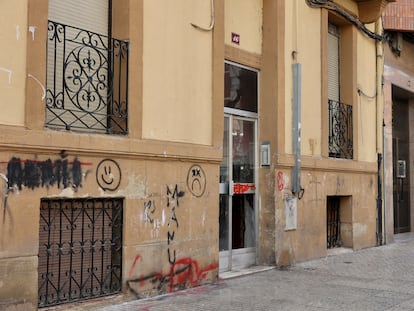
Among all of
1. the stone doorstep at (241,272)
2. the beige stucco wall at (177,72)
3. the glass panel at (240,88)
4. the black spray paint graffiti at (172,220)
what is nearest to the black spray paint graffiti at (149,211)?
the black spray paint graffiti at (172,220)

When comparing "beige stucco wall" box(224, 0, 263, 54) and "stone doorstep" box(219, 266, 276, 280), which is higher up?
"beige stucco wall" box(224, 0, 263, 54)

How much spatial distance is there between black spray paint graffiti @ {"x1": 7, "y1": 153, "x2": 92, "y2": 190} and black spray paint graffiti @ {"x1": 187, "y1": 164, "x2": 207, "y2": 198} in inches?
73.6

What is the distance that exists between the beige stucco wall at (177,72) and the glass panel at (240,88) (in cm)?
111

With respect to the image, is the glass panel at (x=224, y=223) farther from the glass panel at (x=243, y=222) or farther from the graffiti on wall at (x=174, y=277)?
the graffiti on wall at (x=174, y=277)

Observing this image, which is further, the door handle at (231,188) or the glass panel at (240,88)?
the glass panel at (240,88)

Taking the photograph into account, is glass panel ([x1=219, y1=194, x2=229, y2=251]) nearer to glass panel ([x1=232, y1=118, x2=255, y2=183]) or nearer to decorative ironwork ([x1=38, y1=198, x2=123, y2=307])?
glass panel ([x1=232, y1=118, x2=255, y2=183])

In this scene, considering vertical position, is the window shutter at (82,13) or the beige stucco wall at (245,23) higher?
the beige stucco wall at (245,23)

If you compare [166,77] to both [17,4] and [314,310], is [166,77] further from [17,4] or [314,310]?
[314,310]

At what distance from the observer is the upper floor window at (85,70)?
6.18 metres

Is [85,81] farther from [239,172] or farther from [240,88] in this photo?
[239,172]

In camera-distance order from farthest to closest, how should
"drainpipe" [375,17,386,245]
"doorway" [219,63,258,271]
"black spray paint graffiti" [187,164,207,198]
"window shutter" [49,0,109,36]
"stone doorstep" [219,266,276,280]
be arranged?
"drainpipe" [375,17,386,245], "doorway" [219,63,258,271], "stone doorstep" [219,266,276,280], "black spray paint graffiti" [187,164,207,198], "window shutter" [49,0,109,36]

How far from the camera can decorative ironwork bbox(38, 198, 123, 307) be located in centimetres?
584

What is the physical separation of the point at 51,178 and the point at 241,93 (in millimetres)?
4571

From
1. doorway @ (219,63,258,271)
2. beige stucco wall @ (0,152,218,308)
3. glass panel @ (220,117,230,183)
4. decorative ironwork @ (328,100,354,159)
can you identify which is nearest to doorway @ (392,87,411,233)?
decorative ironwork @ (328,100,354,159)
